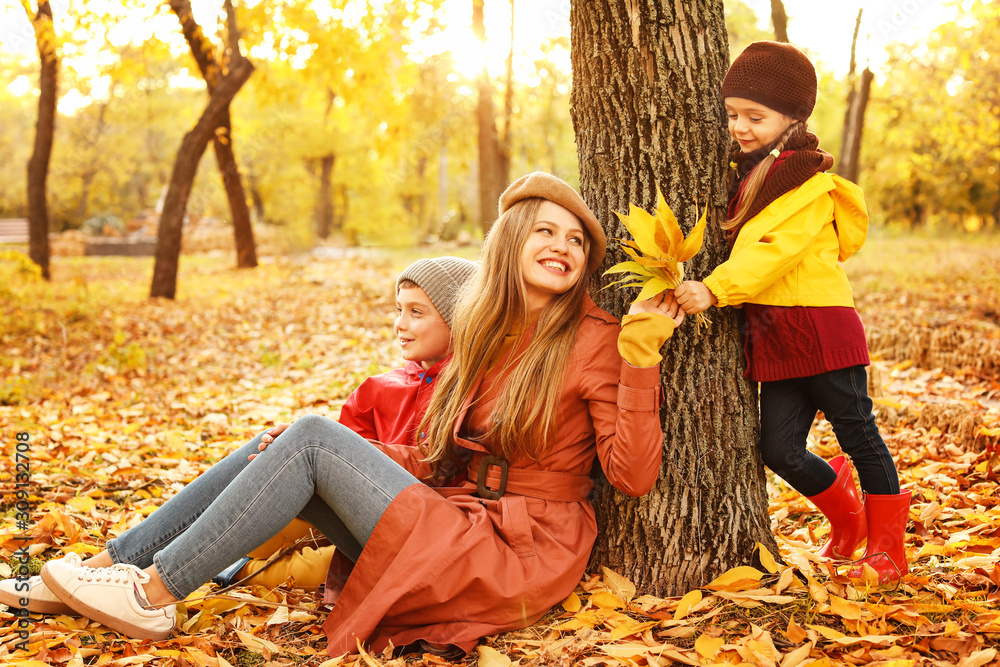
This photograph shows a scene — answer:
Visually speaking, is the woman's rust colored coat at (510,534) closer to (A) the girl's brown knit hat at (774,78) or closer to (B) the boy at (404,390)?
(B) the boy at (404,390)

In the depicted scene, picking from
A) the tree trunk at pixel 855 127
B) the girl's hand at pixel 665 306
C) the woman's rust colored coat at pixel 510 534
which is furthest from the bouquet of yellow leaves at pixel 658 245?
the tree trunk at pixel 855 127

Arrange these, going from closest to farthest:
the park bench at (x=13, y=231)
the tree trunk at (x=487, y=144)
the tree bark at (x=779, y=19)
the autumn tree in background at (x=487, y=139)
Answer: the tree bark at (x=779, y=19), the autumn tree in background at (x=487, y=139), the tree trunk at (x=487, y=144), the park bench at (x=13, y=231)

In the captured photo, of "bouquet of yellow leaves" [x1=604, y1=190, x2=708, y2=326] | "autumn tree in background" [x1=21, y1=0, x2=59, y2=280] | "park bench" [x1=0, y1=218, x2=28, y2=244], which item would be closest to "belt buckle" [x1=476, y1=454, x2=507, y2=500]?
"bouquet of yellow leaves" [x1=604, y1=190, x2=708, y2=326]

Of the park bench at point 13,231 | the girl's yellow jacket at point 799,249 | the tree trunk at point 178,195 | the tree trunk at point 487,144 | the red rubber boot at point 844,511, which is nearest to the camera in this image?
the girl's yellow jacket at point 799,249

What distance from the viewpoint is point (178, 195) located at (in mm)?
10039

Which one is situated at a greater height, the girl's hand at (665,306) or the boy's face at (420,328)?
the girl's hand at (665,306)

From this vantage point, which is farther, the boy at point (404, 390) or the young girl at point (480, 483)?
the boy at point (404, 390)

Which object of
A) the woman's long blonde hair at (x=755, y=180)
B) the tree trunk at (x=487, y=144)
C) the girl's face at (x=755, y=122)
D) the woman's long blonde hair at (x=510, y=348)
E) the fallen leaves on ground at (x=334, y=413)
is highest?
the tree trunk at (x=487, y=144)

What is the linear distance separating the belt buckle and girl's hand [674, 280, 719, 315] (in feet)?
2.55

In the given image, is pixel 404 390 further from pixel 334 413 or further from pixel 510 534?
pixel 334 413

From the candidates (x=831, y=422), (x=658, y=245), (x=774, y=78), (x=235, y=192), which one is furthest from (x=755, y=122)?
(x=235, y=192)

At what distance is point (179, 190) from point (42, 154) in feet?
8.13

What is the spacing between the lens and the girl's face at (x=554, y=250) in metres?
2.39

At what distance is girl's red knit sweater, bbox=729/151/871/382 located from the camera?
7.69ft
